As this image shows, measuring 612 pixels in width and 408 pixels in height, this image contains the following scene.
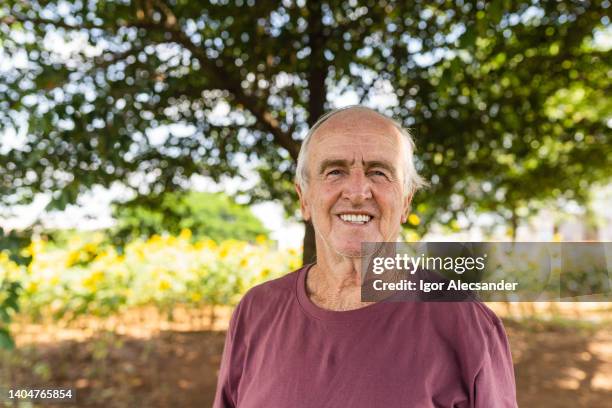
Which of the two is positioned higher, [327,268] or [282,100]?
[282,100]

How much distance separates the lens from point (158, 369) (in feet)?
17.5

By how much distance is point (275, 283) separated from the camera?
183cm

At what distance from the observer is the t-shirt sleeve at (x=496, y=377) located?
1433 mm

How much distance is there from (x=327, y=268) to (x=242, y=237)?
1067 cm

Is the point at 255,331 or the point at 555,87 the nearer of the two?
the point at 255,331

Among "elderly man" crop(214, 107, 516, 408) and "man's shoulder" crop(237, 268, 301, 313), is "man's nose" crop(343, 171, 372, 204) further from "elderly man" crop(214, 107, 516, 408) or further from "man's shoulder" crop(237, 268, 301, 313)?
"man's shoulder" crop(237, 268, 301, 313)

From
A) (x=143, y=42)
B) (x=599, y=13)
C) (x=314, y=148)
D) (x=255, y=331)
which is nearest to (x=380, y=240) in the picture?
(x=314, y=148)

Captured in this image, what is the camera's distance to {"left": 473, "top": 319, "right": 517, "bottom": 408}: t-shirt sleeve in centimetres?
143

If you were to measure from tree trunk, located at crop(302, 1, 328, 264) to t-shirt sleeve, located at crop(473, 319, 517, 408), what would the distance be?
1.52 metres

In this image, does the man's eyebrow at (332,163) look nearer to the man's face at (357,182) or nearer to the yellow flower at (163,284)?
the man's face at (357,182)

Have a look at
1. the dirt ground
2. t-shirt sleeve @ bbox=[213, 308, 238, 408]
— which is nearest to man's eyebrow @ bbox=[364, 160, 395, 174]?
t-shirt sleeve @ bbox=[213, 308, 238, 408]

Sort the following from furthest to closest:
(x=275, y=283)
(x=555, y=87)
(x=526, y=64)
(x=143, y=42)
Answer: (x=555, y=87) → (x=526, y=64) → (x=143, y=42) → (x=275, y=283)

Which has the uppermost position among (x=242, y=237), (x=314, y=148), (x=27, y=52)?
(x=242, y=237)

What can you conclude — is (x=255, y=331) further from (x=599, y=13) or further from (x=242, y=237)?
(x=242, y=237)
